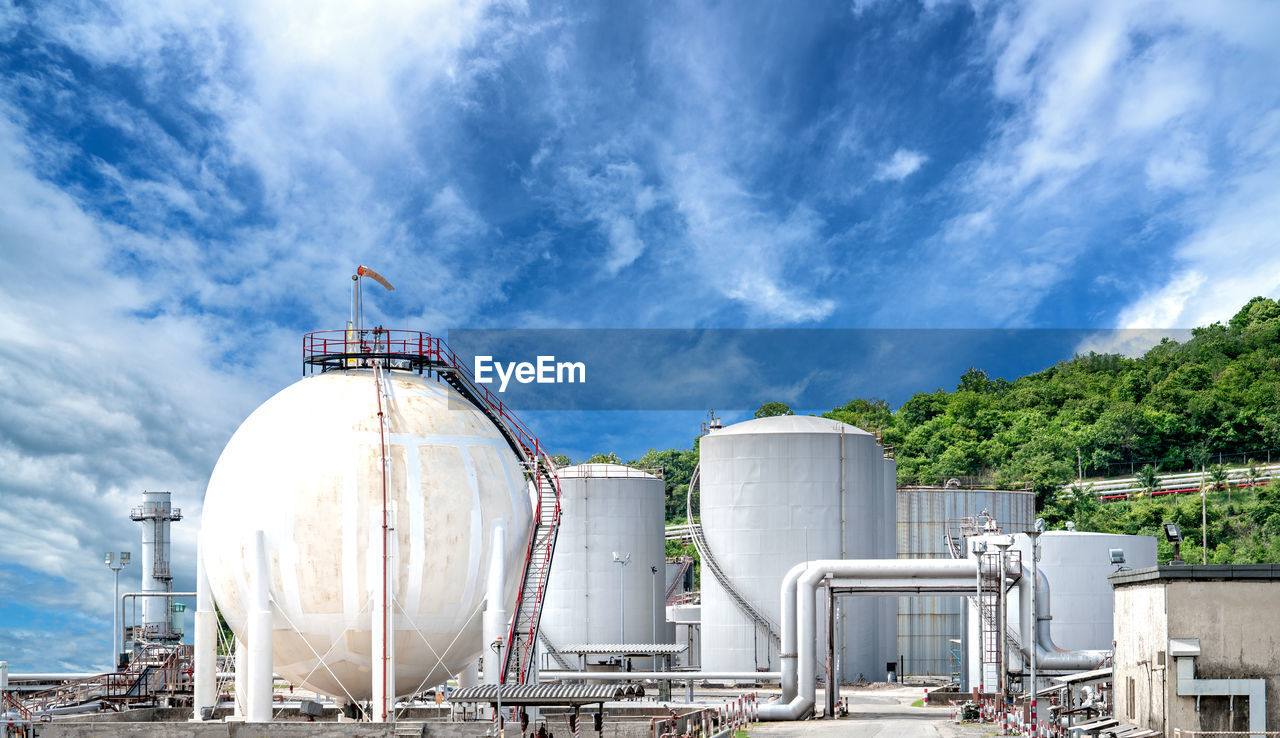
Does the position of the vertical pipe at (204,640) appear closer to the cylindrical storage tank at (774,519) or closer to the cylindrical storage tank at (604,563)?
the cylindrical storage tank at (774,519)

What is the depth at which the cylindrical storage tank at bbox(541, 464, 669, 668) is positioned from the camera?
214ft

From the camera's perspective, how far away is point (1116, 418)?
402 feet

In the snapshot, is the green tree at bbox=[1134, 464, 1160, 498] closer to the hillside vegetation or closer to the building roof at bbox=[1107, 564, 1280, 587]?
the hillside vegetation

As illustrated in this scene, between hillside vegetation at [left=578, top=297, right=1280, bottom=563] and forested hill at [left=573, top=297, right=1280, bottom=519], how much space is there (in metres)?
0.12

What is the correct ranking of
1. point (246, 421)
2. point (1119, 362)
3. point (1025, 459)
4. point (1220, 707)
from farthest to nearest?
1. point (1119, 362)
2. point (1025, 459)
3. point (246, 421)
4. point (1220, 707)

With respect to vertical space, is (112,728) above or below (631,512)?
below

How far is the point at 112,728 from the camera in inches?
1371

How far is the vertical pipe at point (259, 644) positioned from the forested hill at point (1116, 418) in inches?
3292

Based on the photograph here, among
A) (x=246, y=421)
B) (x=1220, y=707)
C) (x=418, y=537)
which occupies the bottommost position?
(x=1220, y=707)

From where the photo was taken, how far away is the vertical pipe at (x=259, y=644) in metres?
35.4

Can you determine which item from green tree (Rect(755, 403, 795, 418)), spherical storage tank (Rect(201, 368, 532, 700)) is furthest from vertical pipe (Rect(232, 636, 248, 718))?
green tree (Rect(755, 403, 795, 418))

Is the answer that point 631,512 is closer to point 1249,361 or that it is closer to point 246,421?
point 246,421

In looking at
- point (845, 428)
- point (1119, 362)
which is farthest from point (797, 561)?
point (1119, 362)

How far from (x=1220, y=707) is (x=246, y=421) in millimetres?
27669
